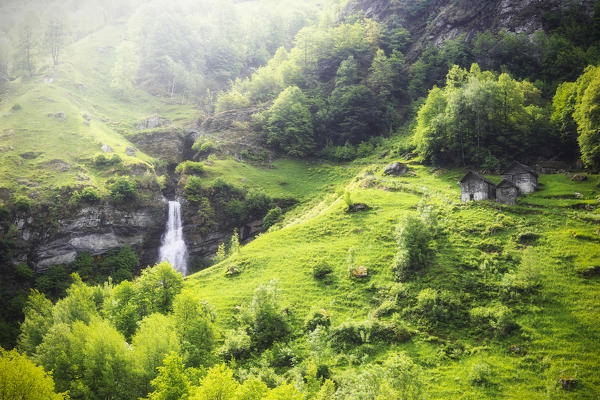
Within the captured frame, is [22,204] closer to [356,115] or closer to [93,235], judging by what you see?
[93,235]

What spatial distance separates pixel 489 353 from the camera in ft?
86.7

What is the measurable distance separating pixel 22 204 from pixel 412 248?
67.7 m

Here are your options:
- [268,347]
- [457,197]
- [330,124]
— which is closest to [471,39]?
[330,124]

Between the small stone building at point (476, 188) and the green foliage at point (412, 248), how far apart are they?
14953mm

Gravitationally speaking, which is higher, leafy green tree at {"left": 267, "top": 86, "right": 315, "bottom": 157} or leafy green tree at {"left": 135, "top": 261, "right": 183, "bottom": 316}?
leafy green tree at {"left": 267, "top": 86, "right": 315, "bottom": 157}

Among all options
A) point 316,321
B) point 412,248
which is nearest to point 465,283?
point 412,248

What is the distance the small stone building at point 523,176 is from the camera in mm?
49031

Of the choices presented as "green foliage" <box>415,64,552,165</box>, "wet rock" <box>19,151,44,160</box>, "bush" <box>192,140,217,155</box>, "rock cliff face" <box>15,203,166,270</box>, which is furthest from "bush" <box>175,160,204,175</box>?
"green foliage" <box>415,64,552,165</box>

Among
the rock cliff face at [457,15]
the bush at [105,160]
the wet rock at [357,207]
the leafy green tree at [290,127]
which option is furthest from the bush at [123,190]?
the rock cliff face at [457,15]

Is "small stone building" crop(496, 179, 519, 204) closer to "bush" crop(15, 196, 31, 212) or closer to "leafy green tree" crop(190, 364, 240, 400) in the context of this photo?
"leafy green tree" crop(190, 364, 240, 400)

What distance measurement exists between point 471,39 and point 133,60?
136 meters

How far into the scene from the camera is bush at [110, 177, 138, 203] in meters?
64.2

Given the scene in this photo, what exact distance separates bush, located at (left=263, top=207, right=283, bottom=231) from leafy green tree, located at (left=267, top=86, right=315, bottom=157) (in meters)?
28.7

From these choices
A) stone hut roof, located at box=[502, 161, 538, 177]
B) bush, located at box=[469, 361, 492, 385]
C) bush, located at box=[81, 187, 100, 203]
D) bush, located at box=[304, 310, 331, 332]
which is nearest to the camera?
bush, located at box=[469, 361, 492, 385]
